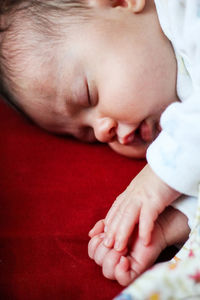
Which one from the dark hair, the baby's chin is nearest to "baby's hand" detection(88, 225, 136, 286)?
the baby's chin

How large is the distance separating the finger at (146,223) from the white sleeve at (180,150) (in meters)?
0.06

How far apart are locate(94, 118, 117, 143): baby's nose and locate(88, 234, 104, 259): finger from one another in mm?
258

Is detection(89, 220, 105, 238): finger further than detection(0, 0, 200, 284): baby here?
No

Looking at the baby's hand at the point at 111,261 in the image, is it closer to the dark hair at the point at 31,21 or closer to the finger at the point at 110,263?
the finger at the point at 110,263

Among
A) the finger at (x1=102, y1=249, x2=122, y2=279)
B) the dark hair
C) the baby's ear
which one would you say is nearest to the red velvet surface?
the finger at (x1=102, y1=249, x2=122, y2=279)

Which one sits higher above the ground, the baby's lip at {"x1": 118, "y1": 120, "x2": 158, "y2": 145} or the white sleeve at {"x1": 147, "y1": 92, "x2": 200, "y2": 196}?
the white sleeve at {"x1": 147, "y1": 92, "x2": 200, "y2": 196}

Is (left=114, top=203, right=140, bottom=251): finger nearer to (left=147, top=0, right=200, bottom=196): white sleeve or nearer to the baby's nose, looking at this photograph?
(left=147, top=0, right=200, bottom=196): white sleeve

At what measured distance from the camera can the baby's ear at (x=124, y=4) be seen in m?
1.08

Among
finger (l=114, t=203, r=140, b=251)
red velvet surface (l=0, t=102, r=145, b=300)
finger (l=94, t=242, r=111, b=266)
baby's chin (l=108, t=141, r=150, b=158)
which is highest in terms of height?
finger (l=114, t=203, r=140, b=251)

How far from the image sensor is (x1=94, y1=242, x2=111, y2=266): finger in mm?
898

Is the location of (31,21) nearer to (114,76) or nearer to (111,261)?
(114,76)

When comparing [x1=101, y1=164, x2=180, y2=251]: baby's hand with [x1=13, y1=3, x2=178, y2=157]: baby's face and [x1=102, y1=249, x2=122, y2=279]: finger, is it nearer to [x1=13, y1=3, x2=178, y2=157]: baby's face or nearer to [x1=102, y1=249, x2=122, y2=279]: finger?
[x1=102, y1=249, x2=122, y2=279]: finger

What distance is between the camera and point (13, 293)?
855 mm

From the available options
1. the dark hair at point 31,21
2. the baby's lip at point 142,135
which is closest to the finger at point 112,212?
the baby's lip at point 142,135
